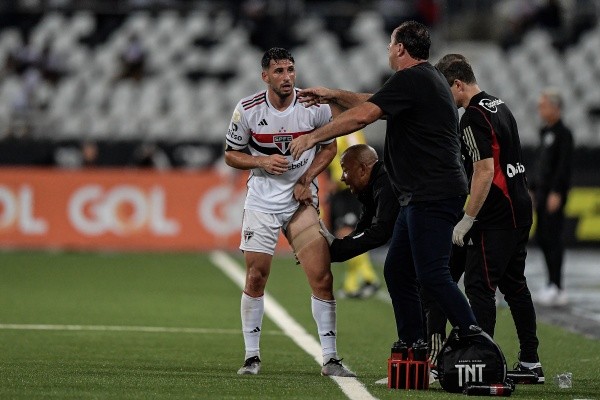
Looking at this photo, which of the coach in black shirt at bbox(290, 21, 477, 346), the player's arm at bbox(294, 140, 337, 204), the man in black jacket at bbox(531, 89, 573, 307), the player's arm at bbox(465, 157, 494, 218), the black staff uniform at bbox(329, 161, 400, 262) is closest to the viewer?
the coach in black shirt at bbox(290, 21, 477, 346)

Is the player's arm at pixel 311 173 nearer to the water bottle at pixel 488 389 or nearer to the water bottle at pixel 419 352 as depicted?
the water bottle at pixel 419 352

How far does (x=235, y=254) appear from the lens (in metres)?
21.5

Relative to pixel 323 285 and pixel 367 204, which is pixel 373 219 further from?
pixel 323 285

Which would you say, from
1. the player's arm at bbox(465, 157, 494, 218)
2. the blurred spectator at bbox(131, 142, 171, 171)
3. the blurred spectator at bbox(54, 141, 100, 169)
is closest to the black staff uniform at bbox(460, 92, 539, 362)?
the player's arm at bbox(465, 157, 494, 218)

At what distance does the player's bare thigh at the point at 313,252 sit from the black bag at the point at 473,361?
4.50ft

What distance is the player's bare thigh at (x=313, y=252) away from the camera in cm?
908

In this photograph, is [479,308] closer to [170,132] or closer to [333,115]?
[333,115]

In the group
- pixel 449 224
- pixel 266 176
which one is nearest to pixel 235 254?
pixel 266 176

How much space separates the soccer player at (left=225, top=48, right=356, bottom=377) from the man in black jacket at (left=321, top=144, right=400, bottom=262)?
0.22 metres

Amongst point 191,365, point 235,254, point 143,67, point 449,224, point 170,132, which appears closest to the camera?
point 449,224

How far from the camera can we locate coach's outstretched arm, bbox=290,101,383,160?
7797 millimetres

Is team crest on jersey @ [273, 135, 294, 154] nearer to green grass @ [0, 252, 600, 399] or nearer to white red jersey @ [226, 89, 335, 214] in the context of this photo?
white red jersey @ [226, 89, 335, 214]

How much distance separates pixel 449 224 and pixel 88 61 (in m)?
20.2

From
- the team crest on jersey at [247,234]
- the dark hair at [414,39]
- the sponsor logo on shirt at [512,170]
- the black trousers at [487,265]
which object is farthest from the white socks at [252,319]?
the dark hair at [414,39]
